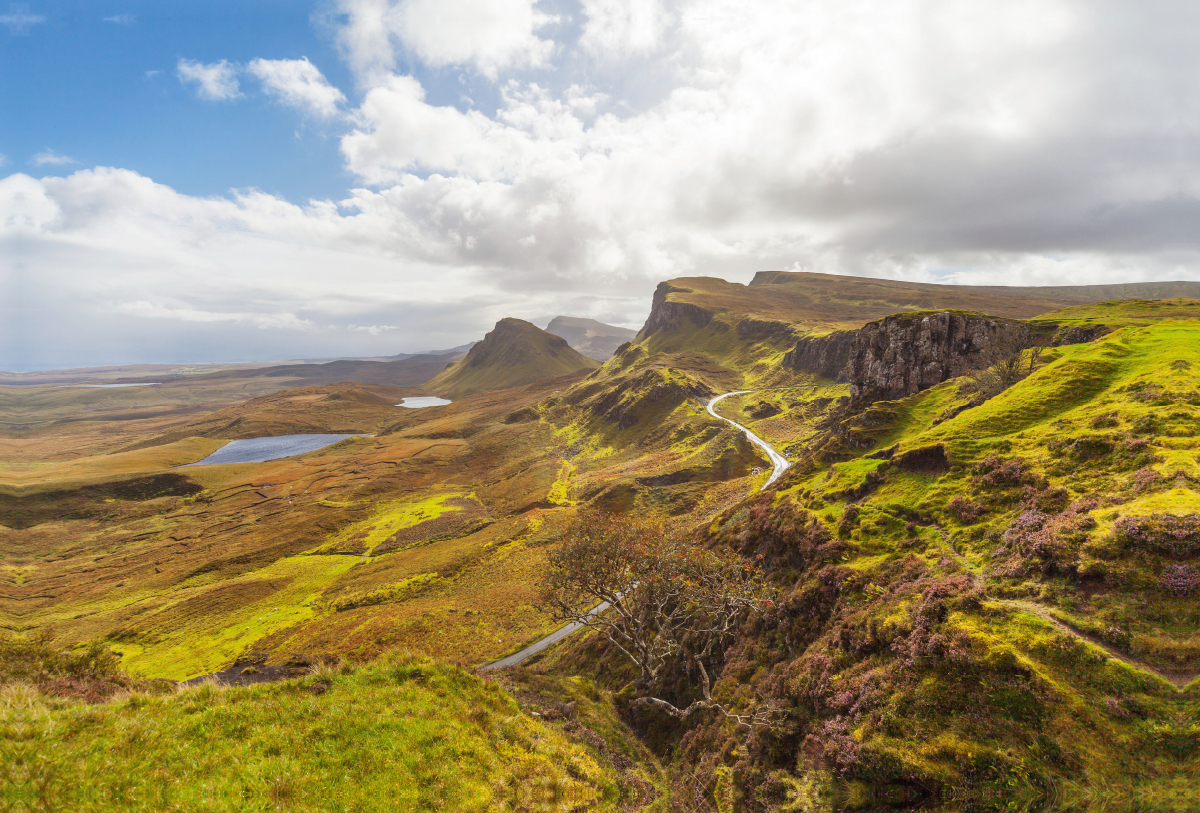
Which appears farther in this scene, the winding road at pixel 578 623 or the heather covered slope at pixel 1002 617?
the winding road at pixel 578 623

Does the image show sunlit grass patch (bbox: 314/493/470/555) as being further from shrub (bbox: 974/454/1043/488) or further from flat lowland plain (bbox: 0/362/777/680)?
shrub (bbox: 974/454/1043/488)

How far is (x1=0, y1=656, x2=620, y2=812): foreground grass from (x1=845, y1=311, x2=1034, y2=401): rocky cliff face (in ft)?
195

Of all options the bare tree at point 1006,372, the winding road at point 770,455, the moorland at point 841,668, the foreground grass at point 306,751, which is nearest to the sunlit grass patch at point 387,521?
the moorland at point 841,668

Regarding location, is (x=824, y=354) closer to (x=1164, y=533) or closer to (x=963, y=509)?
(x=963, y=509)

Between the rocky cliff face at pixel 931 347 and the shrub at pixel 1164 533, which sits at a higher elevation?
the rocky cliff face at pixel 931 347

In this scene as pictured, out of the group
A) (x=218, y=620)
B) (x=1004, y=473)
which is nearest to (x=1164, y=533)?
(x=1004, y=473)

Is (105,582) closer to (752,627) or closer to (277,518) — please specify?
(277,518)

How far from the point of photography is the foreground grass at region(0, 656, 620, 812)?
399 inches

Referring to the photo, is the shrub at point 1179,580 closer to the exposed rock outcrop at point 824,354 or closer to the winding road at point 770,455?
the winding road at point 770,455

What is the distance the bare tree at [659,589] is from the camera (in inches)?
1161

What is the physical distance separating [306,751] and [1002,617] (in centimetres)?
2578

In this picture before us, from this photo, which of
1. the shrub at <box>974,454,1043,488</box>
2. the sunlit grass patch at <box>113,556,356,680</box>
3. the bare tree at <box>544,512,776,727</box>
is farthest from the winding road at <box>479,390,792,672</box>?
the sunlit grass patch at <box>113,556,356,680</box>

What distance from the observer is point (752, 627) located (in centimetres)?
2873

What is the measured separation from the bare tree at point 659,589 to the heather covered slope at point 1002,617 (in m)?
2.00
